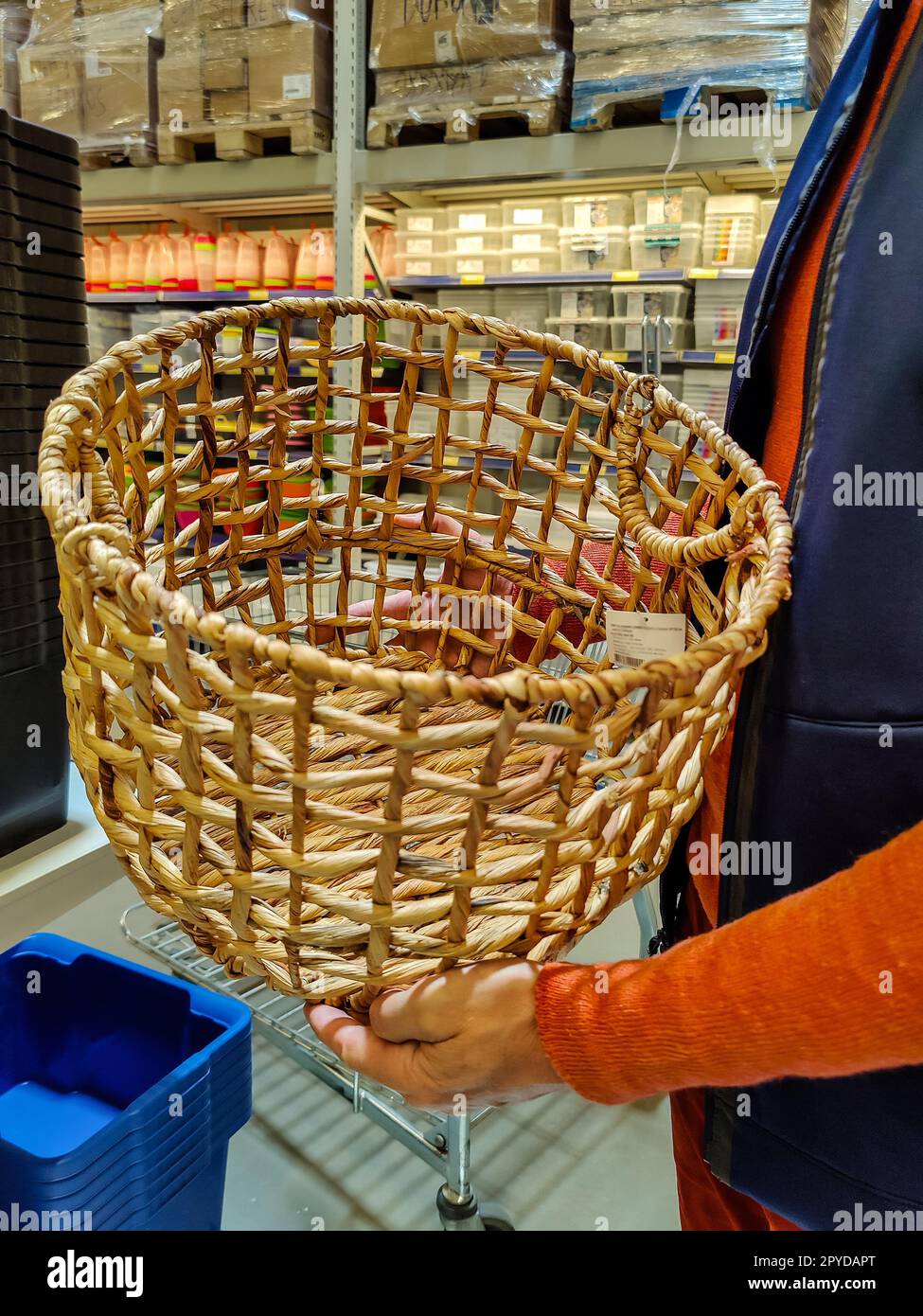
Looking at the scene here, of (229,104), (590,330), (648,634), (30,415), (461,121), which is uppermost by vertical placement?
(229,104)

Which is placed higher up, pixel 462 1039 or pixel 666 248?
pixel 666 248

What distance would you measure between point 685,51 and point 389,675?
237cm

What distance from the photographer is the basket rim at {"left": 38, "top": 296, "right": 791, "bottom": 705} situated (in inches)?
13.9

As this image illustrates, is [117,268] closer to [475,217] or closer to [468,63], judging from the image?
[475,217]

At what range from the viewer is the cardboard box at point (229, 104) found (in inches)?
102

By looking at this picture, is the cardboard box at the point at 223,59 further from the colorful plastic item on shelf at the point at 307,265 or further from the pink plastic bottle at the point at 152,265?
the pink plastic bottle at the point at 152,265

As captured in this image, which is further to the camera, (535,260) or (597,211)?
(535,260)

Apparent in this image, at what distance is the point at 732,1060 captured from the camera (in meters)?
0.43

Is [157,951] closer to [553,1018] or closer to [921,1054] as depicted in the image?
[553,1018]

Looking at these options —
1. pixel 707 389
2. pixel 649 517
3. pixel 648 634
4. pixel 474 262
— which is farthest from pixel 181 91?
pixel 648 634

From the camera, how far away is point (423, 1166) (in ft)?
4.38

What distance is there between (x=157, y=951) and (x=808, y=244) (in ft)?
4.62

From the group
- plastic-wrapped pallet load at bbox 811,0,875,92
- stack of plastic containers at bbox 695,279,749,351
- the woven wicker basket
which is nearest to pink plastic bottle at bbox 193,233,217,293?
stack of plastic containers at bbox 695,279,749,351
